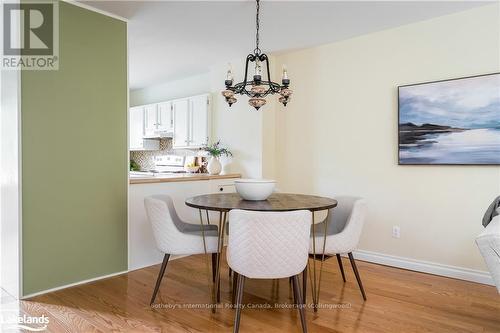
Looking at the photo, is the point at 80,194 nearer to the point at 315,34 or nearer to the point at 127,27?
the point at 127,27

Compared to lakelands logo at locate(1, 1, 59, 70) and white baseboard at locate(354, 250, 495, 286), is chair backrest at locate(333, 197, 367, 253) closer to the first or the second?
white baseboard at locate(354, 250, 495, 286)

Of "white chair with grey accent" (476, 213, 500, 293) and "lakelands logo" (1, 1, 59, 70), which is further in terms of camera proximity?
"lakelands logo" (1, 1, 59, 70)

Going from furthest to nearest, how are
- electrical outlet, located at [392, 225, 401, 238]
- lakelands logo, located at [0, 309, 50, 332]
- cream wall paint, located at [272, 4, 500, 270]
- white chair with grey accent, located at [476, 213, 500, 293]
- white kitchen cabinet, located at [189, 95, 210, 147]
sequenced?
white kitchen cabinet, located at [189, 95, 210, 147] → electrical outlet, located at [392, 225, 401, 238] → cream wall paint, located at [272, 4, 500, 270] → lakelands logo, located at [0, 309, 50, 332] → white chair with grey accent, located at [476, 213, 500, 293]

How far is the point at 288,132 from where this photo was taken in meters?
4.09

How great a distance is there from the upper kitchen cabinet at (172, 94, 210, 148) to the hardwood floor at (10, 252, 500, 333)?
2.09 metres

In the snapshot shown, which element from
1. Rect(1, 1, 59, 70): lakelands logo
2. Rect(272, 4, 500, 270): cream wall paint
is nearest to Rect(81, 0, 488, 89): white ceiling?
Rect(272, 4, 500, 270): cream wall paint

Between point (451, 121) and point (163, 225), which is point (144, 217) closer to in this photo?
point (163, 225)

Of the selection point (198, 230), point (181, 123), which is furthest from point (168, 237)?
point (181, 123)

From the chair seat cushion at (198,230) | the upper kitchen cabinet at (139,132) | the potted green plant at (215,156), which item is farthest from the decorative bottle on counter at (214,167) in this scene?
the upper kitchen cabinet at (139,132)

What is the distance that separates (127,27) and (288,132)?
2085mm

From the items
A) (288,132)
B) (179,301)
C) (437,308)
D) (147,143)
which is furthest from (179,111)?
(437,308)

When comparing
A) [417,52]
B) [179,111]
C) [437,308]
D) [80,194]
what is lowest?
[437,308]

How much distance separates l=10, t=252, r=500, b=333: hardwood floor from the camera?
6.88ft

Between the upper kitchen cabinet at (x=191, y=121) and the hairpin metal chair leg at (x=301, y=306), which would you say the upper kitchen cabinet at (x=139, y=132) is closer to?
the upper kitchen cabinet at (x=191, y=121)
